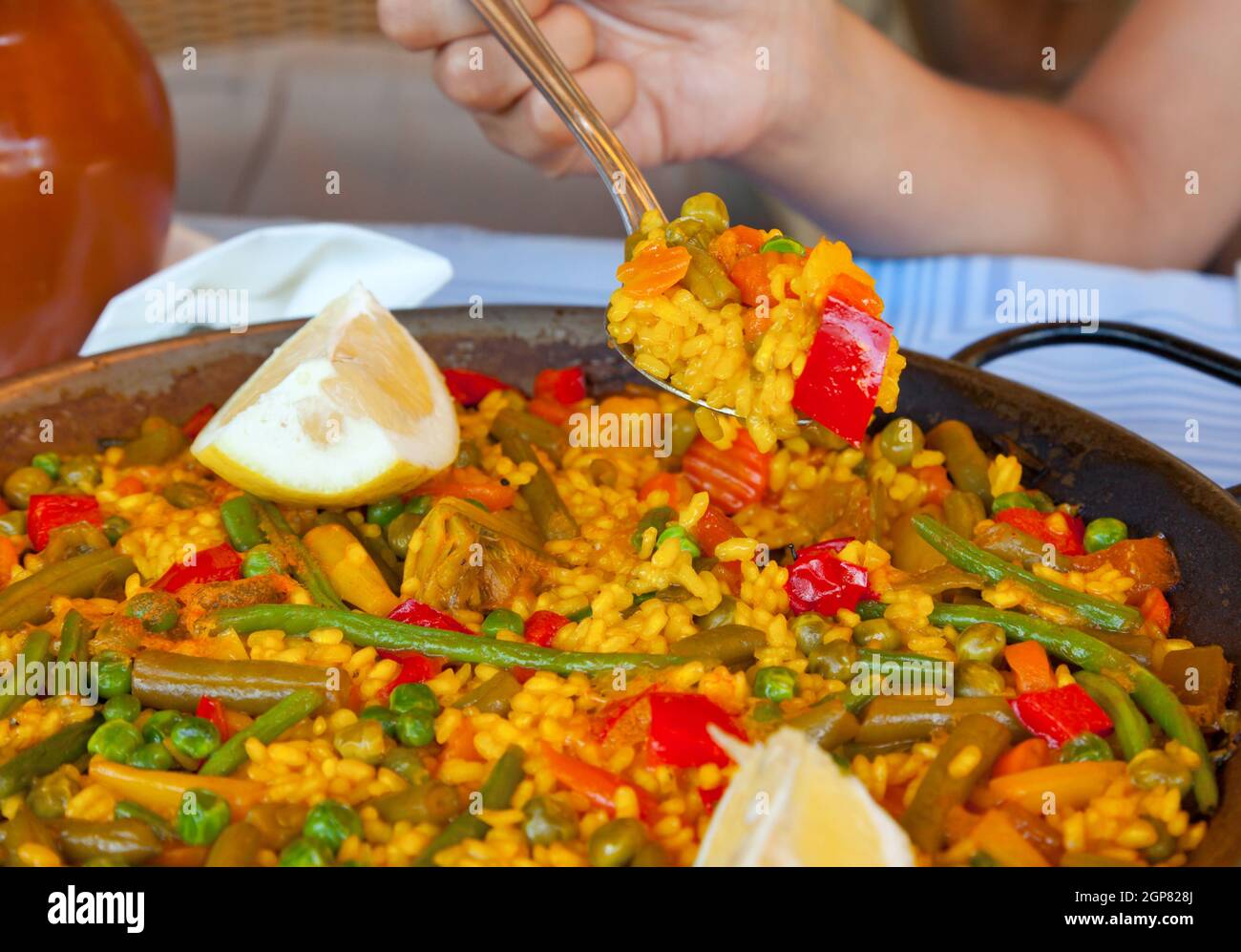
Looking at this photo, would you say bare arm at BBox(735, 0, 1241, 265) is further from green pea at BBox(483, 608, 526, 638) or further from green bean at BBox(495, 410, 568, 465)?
green pea at BBox(483, 608, 526, 638)

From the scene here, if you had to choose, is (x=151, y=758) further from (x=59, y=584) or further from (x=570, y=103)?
(x=570, y=103)

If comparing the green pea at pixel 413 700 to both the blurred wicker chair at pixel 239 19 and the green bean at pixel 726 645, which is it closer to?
the green bean at pixel 726 645

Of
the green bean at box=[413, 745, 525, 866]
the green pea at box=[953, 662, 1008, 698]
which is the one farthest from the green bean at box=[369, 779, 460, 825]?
the green pea at box=[953, 662, 1008, 698]

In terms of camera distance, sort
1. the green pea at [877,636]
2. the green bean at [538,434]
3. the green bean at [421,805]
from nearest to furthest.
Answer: the green bean at [421,805], the green pea at [877,636], the green bean at [538,434]

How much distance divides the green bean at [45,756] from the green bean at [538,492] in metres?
0.88

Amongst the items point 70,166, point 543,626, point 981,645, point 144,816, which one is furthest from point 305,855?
point 70,166

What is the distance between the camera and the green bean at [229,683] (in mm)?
1927

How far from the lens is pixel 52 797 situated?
1.76 metres

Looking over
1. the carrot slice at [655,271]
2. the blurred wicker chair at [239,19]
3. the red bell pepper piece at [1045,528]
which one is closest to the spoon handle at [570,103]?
the carrot slice at [655,271]

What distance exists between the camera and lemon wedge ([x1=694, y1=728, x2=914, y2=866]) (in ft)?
4.57

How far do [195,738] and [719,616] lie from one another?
33.6 inches

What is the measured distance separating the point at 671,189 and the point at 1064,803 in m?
4.31

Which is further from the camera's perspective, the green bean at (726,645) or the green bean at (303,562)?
the green bean at (303,562)

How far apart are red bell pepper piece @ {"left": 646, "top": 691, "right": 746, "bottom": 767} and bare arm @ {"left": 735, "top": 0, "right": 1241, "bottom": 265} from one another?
7.75 feet
